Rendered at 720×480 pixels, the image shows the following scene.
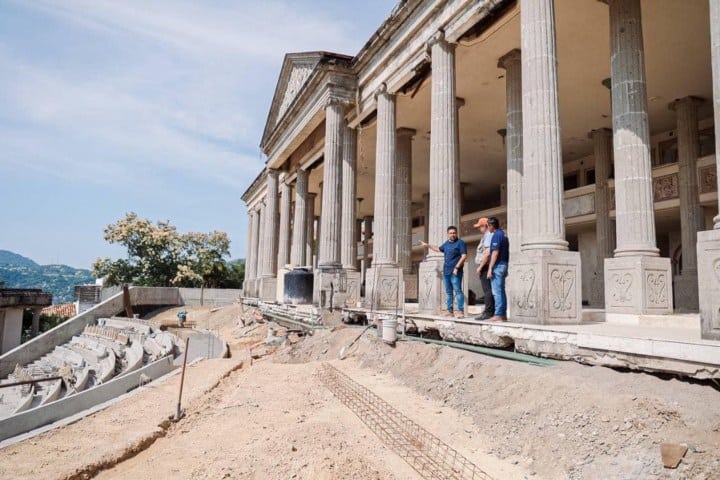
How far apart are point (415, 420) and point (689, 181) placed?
1142 cm

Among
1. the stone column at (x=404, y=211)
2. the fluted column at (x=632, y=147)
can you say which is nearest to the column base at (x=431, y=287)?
the fluted column at (x=632, y=147)

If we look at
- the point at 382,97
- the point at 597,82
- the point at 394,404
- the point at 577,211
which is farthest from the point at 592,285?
the point at 394,404

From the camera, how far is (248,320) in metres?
20.4

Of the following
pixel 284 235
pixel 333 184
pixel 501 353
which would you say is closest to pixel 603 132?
pixel 333 184

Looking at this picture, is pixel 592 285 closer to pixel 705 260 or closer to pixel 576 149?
pixel 576 149

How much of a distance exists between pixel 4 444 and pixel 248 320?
43.3 feet

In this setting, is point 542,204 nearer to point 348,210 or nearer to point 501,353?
point 501,353

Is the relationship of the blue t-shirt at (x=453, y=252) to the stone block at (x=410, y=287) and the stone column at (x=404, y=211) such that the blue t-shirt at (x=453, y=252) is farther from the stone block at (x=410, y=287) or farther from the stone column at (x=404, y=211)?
the stone column at (x=404, y=211)

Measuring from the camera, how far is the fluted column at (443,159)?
1032 centimetres

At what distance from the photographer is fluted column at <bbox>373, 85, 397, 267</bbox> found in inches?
496

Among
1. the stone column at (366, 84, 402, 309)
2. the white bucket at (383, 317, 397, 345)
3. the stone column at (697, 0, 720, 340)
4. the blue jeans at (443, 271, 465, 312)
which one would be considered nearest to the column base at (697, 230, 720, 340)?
the stone column at (697, 0, 720, 340)

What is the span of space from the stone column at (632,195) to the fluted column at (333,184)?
8723mm

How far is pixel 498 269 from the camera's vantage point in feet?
24.2

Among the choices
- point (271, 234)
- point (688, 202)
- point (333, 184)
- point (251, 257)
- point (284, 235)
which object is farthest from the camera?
point (251, 257)
